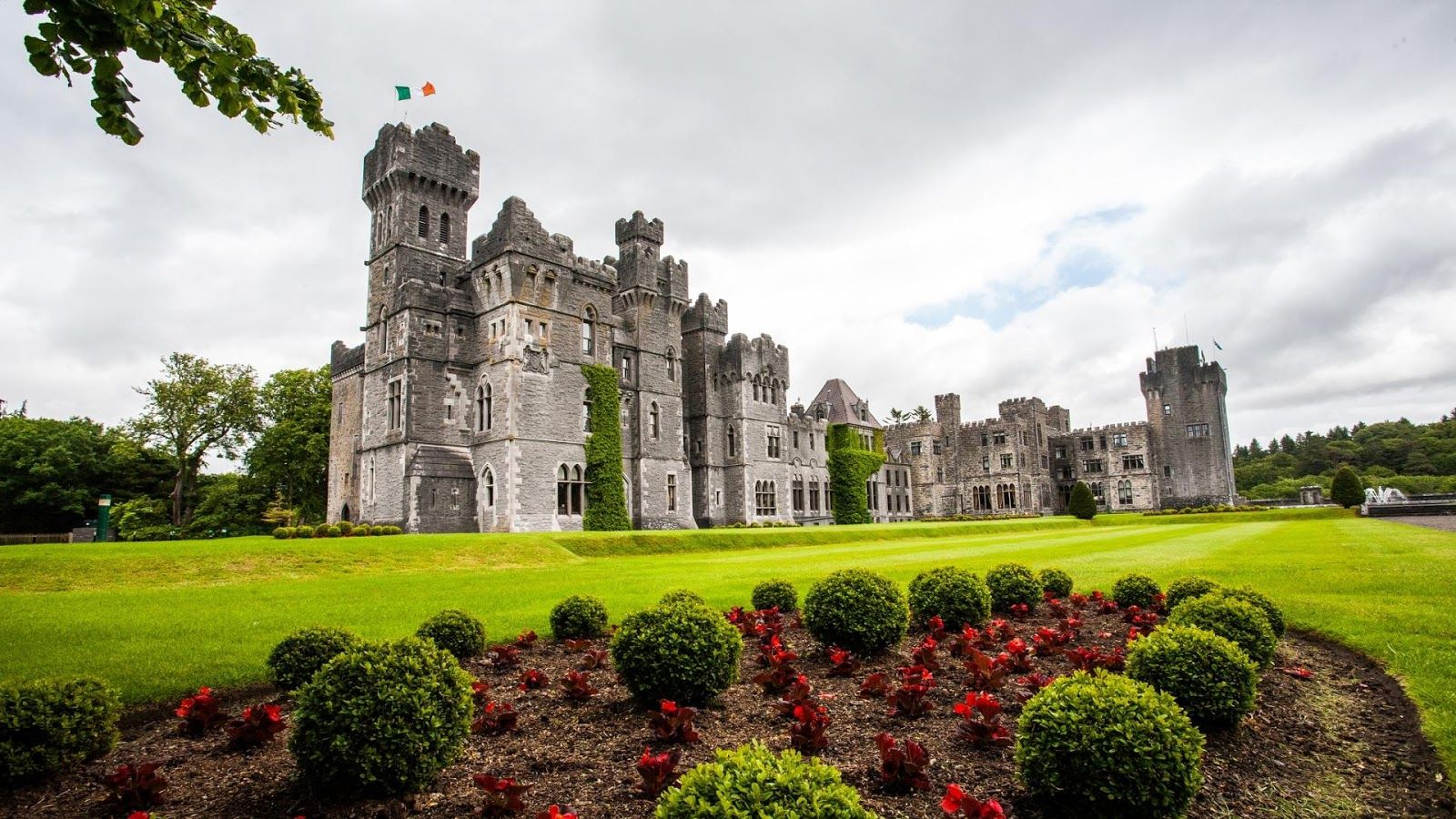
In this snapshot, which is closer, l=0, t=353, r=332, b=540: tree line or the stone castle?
the stone castle

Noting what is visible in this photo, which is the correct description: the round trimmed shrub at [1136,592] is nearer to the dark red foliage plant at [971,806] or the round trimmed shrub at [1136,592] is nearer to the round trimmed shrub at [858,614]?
the round trimmed shrub at [858,614]

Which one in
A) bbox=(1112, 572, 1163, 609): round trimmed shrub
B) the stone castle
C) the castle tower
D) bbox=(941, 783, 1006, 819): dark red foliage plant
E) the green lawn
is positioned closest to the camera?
→ bbox=(941, 783, 1006, 819): dark red foliage plant

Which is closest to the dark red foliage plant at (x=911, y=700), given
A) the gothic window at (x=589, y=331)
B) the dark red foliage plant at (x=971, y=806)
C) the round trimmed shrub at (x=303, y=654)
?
the dark red foliage plant at (x=971, y=806)

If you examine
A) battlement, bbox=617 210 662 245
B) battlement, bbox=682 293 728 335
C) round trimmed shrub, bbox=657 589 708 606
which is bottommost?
round trimmed shrub, bbox=657 589 708 606

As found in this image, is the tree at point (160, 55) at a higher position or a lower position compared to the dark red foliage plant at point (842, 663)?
higher

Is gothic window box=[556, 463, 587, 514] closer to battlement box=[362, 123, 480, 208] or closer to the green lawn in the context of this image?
the green lawn

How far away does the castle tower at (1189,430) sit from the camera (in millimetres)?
74750

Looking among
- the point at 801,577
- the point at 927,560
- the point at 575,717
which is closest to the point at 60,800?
the point at 575,717

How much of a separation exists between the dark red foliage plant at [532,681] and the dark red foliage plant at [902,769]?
4.07 metres

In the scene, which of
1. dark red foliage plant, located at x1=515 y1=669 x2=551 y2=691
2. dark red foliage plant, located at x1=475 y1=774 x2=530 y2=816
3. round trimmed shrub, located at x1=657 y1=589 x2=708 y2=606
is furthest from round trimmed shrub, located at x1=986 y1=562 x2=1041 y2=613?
dark red foliage plant, located at x1=475 y1=774 x2=530 y2=816

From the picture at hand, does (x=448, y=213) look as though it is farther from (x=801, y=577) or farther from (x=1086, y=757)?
(x=1086, y=757)

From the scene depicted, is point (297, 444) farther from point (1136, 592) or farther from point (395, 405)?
point (1136, 592)

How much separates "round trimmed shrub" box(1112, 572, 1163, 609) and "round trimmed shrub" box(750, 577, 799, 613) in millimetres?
5390

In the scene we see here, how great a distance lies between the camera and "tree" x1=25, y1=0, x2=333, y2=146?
18.4 feet
